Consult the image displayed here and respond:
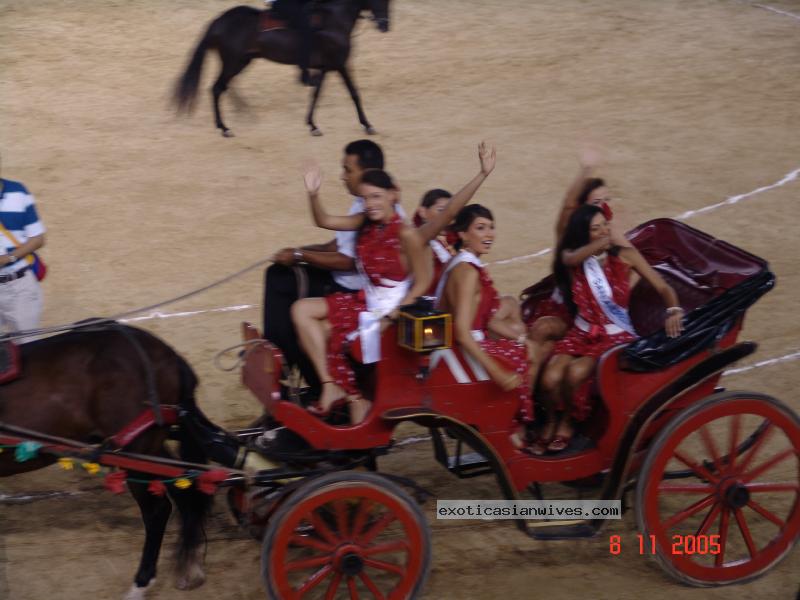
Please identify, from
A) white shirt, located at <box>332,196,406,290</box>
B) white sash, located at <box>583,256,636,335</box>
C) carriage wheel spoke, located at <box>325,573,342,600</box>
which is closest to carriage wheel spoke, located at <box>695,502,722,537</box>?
white sash, located at <box>583,256,636,335</box>

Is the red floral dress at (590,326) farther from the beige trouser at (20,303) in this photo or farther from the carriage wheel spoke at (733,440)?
the beige trouser at (20,303)

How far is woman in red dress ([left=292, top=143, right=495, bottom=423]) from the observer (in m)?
4.58

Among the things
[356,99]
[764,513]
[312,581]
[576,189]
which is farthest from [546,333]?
[356,99]

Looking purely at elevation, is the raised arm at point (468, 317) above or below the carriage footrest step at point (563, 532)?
above

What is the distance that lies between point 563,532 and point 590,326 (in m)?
0.94

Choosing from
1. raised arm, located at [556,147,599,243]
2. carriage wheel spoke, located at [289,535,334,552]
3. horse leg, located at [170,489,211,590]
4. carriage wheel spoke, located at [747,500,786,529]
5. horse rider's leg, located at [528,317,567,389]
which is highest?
raised arm, located at [556,147,599,243]

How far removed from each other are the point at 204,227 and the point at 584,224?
17.7 ft

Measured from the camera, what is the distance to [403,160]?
1120 centimetres

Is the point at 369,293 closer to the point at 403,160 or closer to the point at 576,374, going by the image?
the point at 576,374

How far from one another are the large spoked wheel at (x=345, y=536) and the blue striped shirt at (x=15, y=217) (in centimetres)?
214

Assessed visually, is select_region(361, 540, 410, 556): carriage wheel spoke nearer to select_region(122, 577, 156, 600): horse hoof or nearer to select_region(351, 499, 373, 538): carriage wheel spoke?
select_region(351, 499, 373, 538): carriage wheel spoke

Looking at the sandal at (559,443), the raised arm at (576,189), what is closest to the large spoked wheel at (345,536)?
the sandal at (559,443)

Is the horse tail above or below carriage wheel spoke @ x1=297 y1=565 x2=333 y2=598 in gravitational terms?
above

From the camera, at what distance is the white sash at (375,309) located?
4512mm
